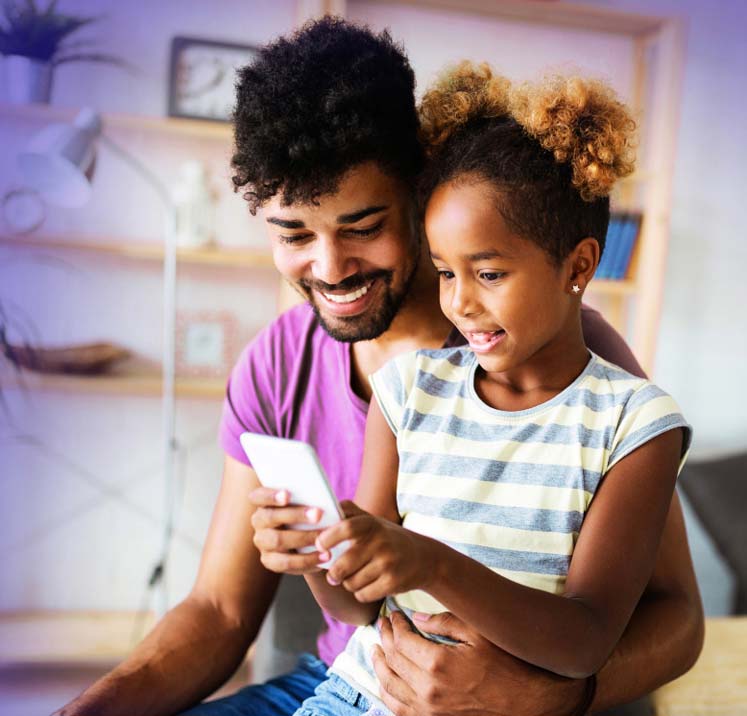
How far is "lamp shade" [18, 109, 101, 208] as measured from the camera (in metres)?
2.14

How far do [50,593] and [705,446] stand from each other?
272 cm

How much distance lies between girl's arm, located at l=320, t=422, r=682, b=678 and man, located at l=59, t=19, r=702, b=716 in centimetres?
10

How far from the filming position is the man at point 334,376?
108 cm

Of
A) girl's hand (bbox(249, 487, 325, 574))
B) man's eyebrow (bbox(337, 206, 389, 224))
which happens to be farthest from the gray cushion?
girl's hand (bbox(249, 487, 325, 574))

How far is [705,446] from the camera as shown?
11.6 feet

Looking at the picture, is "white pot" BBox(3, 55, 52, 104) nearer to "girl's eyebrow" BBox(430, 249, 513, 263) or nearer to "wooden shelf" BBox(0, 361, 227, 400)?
"wooden shelf" BBox(0, 361, 227, 400)

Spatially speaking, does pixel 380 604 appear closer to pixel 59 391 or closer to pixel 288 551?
pixel 288 551

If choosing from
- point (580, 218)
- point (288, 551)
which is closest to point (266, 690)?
point (288, 551)

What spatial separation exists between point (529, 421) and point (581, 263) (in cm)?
23

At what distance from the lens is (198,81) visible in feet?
9.56

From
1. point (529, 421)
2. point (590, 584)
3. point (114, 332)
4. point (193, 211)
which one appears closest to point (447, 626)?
point (590, 584)

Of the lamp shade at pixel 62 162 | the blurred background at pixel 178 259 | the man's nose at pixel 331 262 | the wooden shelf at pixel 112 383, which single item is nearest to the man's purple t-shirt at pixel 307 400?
the man's nose at pixel 331 262

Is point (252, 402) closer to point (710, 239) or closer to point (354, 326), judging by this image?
point (354, 326)

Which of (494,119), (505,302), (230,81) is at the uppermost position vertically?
(230,81)
